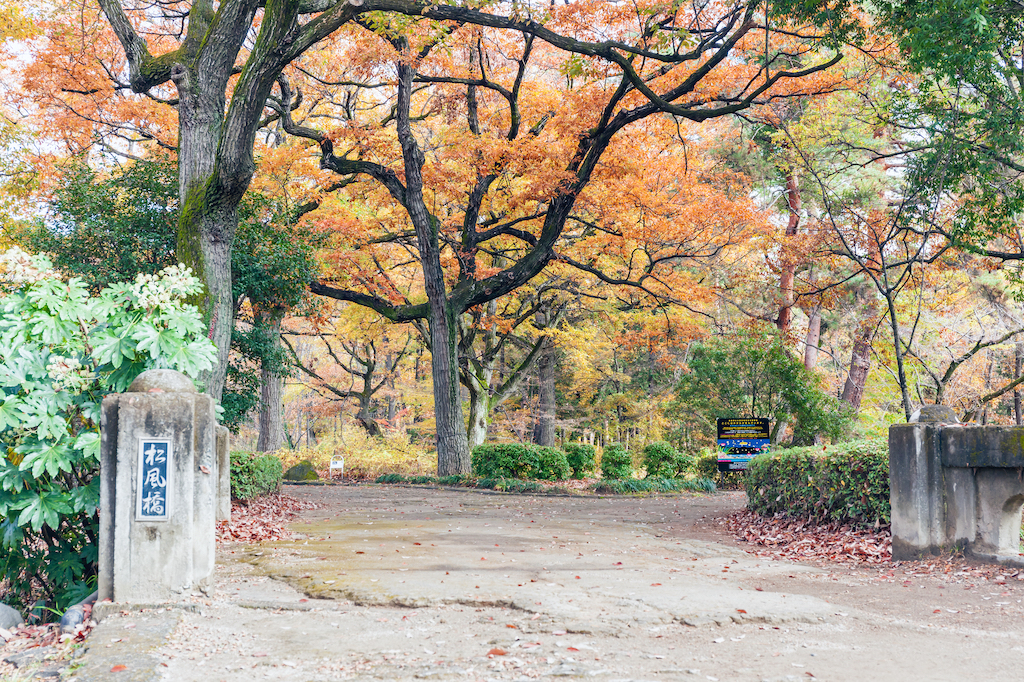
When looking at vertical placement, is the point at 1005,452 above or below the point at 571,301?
below

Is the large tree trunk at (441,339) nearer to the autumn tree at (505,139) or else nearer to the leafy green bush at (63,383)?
the autumn tree at (505,139)

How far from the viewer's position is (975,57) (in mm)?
7188

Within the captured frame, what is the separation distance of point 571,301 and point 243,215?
1177 cm

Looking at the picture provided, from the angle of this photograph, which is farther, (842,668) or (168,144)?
(168,144)

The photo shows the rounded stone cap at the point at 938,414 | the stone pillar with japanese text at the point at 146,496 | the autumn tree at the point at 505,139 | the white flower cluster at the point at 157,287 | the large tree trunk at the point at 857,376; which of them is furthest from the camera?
the large tree trunk at the point at 857,376

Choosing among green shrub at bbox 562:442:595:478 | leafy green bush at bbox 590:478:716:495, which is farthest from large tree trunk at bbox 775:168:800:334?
green shrub at bbox 562:442:595:478

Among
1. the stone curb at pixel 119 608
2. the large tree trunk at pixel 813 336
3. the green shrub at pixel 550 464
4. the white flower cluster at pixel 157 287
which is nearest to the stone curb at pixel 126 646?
the stone curb at pixel 119 608

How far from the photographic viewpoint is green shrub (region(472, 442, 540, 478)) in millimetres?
17188

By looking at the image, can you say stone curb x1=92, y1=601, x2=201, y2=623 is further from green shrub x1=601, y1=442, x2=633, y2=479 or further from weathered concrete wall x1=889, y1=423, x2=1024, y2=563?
green shrub x1=601, y1=442, x2=633, y2=479

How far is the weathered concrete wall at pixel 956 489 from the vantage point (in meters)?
6.75

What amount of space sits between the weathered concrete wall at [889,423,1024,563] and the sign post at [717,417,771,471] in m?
9.32

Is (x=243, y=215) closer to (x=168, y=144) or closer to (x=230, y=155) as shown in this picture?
(x=230, y=155)

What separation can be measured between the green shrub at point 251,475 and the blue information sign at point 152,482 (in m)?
5.12

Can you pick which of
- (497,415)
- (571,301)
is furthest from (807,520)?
(497,415)
